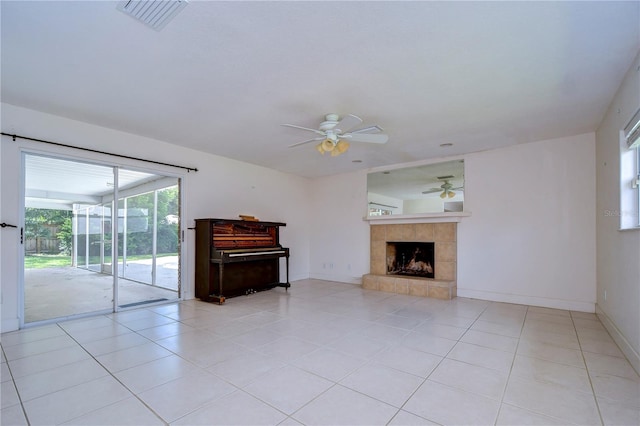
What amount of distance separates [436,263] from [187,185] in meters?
4.59

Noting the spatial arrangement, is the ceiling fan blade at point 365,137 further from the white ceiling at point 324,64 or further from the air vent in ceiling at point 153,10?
the air vent in ceiling at point 153,10

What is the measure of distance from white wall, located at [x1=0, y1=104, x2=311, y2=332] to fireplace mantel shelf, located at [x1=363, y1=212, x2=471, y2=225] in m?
1.84

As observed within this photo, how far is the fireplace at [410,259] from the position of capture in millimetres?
5852

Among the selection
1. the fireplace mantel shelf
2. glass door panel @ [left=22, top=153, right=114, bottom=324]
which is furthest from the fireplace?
glass door panel @ [left=22, top=153, right=114, bottom=324]

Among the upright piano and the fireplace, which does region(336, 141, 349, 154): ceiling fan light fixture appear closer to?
the upright piano

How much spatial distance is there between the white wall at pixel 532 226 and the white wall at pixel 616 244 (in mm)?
246

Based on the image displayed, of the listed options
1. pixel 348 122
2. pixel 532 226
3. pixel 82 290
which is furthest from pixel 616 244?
pixel 82 290

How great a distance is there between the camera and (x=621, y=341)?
280 centimetres

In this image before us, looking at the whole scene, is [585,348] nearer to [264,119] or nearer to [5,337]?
[264,119]

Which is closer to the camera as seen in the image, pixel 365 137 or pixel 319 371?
pixel 319 371

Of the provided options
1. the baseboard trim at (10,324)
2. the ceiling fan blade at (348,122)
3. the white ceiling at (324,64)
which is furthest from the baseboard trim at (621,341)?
the baseboard trim at (10,324)

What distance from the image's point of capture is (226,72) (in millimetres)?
2654

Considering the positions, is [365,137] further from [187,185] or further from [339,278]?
[339,278]

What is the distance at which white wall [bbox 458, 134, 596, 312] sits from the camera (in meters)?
4.22
